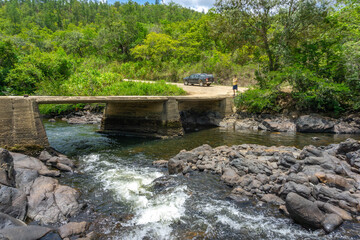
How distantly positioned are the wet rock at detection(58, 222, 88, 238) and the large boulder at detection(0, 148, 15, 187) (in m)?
2.38

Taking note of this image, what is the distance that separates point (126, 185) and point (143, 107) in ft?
28.5

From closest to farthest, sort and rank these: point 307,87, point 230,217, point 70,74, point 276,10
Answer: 1. point 230,217
2. point 307,87
3. point 276,10
4. point 70,74

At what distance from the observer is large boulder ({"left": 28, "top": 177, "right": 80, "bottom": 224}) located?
5910 millimetres

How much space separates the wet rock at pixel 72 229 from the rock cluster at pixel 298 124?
14727 millimetres

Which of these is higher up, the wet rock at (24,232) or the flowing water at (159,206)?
the wet rock at (24,232)

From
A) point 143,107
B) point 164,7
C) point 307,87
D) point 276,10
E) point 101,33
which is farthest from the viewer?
point 164,7

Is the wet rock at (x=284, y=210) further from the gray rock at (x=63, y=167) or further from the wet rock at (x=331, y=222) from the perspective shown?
the gray rock at (x=63, y=167)

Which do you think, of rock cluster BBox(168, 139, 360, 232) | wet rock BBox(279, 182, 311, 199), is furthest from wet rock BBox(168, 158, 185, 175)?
wet rock BBox(279, 182, 311, 199)

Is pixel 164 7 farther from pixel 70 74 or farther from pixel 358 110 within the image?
pixel 358 110

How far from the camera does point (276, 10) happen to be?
62.8ft

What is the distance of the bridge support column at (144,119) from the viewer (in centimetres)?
1548

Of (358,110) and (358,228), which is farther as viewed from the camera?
(358,110)

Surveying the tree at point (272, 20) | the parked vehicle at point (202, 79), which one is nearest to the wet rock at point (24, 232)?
the tree at point (272, 20)

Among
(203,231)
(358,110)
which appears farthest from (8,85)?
(358,110)
